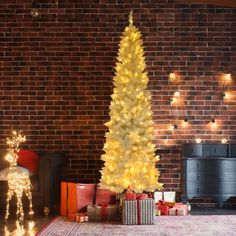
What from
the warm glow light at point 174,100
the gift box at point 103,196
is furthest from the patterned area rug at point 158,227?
the warm glow light at point 174,100

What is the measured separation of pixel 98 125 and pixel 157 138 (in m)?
1.00

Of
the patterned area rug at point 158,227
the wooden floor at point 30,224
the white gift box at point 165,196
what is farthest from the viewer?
the white gift box at point 165,196

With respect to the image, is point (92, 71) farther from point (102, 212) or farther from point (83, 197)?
point (102, 212)

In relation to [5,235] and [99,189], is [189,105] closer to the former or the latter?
[99,189]

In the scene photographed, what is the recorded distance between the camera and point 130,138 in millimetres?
7359

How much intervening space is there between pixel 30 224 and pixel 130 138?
5.74 feet

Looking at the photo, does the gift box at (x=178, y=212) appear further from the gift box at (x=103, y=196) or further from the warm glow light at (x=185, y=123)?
the warm glow light at (x=185, y=123)

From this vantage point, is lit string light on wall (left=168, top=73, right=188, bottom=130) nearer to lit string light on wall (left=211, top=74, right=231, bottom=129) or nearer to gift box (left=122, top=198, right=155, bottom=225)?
lit string light on wall (left=211, top=74, right=231, bottom=129)

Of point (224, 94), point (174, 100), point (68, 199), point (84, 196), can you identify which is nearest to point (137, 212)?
point (84, 196)

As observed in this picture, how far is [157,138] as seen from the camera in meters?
8.92

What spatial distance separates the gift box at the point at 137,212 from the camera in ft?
22.2

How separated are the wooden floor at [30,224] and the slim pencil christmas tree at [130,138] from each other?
99cm

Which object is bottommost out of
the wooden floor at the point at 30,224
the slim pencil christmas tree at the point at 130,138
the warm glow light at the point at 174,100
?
the wooden floor at the point at 30,224

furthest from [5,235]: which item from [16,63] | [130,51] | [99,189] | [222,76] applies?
[222,76]
